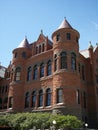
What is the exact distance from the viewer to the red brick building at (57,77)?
28980mm

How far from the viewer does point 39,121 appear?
24.6m

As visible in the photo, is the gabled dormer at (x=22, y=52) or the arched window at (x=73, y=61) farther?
the gabled dormer at (x=22, y=52)

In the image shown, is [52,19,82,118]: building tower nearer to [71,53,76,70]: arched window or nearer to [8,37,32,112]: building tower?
[71,53,76,70]: arched window

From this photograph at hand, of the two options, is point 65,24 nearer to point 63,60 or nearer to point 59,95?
point 63,60

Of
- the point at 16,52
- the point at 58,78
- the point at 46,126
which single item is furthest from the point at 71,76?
the point at 16,52

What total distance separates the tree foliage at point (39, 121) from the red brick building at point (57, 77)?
3.36 metres

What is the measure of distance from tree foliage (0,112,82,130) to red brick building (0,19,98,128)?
3355 mm

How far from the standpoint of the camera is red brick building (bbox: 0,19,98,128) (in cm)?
2898

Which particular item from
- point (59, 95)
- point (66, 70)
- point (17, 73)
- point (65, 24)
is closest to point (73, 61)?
point (66, 70)

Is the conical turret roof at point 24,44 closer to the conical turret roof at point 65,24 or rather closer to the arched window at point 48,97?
the conical turret roof at point 65,24

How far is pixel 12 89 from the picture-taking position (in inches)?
1455

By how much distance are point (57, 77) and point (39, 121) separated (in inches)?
310

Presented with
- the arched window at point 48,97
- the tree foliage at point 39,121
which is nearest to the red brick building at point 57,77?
the arched window at point 48,97

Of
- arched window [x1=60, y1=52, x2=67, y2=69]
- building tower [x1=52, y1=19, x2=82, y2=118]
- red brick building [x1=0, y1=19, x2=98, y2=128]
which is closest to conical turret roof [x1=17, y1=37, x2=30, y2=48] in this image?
red brick building [x1=0, y1=19, x2=98, y2=128]
